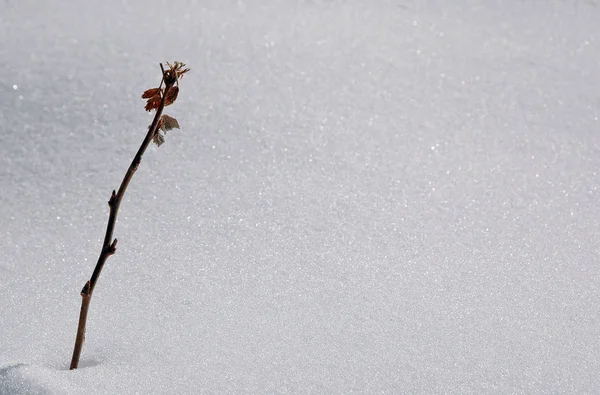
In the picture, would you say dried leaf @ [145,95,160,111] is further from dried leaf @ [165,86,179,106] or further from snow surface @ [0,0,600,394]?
snow surface @ [0,0,600,394]

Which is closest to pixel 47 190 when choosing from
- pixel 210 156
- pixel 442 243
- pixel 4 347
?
pixel 210 156

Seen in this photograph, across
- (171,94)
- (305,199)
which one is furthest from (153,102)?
(305,199)

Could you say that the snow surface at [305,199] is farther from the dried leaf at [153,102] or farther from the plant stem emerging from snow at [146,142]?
the dried leaf at [153,102]

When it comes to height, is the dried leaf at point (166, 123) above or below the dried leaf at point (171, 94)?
below

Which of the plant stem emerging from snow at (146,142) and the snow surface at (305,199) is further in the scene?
the snow surface at (305,199)

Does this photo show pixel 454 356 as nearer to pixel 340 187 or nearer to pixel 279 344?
pixel 279 344

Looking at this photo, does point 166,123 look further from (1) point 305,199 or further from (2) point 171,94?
(1) point 305,199

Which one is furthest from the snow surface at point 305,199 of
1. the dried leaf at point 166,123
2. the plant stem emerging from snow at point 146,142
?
the dried leaf at point 166,123

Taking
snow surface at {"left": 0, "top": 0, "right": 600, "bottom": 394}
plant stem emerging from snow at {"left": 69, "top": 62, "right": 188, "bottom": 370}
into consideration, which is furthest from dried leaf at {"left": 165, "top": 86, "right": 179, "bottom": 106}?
snow surface at {"left": 0, "top": 0, "right": 600, "bottom": 394}
